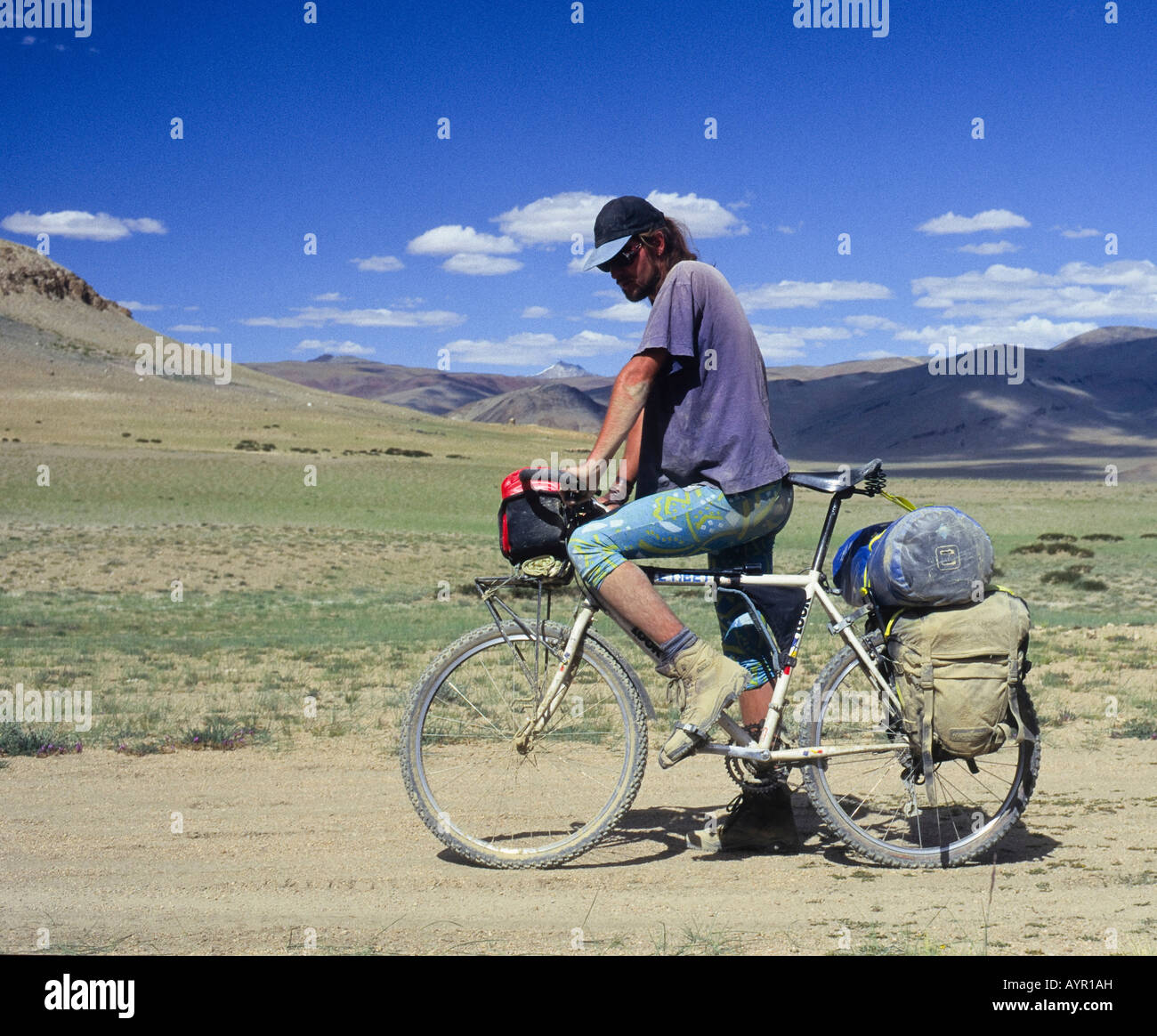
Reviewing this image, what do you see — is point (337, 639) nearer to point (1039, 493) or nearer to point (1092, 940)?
point (1092, 940)

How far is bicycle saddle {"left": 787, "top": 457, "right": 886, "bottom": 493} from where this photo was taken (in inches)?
176

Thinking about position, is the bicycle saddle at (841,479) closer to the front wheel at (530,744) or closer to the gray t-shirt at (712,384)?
the gray t-shirt at (712,384)

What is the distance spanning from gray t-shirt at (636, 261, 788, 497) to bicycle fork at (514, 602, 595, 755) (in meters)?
0.64

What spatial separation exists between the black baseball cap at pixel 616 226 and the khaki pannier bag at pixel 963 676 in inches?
71.1

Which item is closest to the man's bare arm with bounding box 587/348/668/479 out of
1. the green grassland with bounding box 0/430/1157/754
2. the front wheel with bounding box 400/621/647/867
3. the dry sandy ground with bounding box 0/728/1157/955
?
the front wheel with bounding box 400/621/647/867

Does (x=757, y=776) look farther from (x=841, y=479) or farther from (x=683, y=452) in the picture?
(x=683, y=452)

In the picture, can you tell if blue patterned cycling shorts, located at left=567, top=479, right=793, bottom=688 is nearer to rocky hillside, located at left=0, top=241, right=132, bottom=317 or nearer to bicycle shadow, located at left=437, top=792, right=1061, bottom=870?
bicycle shadow, located at left=437, top=792, right=1061, bottom=870

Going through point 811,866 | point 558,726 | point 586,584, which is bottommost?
point 811,866

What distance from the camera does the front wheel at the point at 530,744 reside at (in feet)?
14.9

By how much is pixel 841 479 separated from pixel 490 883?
2019 mm
